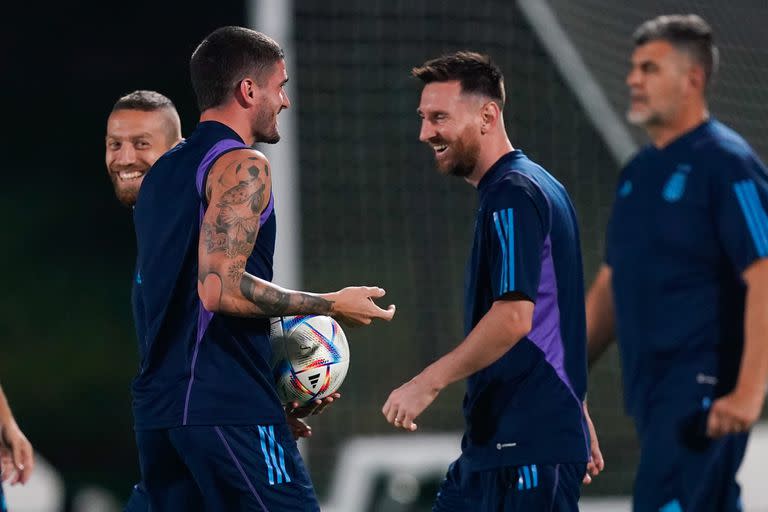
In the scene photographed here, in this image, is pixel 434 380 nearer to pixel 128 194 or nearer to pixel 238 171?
pixel 238 171

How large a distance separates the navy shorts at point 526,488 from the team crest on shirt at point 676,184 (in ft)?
→ 3.09

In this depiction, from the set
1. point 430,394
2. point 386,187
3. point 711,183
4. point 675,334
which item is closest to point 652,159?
point 711,183

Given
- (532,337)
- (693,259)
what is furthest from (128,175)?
(693,259)

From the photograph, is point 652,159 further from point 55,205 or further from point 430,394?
point 55,205

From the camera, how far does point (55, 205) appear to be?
38.8 ft

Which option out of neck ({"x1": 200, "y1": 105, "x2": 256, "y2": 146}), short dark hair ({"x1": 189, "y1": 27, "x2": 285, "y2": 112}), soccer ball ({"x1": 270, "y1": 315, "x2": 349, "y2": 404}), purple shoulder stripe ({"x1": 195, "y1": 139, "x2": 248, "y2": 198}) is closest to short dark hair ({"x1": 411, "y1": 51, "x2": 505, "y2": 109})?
short dark hair ({"x1": 189, "y1": 27, "x2": 285, "y2": 112})

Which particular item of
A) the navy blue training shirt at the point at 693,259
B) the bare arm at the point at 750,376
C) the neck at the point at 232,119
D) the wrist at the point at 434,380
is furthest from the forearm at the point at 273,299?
the bare arm at the point at 750,376

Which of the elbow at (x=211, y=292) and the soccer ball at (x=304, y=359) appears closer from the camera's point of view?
the elbow at (x=211, y=292)

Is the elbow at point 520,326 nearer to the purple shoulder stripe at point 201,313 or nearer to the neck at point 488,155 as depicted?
the neck at point 488,155

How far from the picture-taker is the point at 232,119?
12.3 feet

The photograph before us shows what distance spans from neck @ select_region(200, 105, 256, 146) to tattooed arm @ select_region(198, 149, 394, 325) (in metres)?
0.22

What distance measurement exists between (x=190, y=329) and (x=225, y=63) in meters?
0.82

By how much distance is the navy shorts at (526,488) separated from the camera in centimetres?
365

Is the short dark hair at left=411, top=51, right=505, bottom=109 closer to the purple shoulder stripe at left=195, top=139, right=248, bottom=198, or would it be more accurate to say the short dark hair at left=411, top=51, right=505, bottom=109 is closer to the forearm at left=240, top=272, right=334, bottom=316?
the purple shoulder stripe at left=195, top=139, right=248, bottom=198
